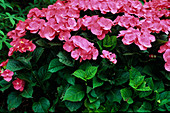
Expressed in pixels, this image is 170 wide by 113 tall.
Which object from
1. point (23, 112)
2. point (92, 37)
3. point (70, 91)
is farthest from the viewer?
point (23, 112)

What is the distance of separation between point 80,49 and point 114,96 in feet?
2.10

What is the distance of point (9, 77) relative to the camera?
1774 mm

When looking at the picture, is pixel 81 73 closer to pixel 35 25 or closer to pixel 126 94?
pixel 126 94

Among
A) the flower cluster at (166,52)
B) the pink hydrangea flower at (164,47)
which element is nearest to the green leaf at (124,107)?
the flower cluster at (166,52)

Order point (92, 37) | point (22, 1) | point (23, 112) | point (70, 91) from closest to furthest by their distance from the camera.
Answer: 1. point (70, 91)
2. point (92, 37)
3. point (23, 112)
4. point (22, 1)

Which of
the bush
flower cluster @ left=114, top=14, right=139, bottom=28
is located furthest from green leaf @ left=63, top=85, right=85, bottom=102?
flower cluster @ left=114, top=14, right=139, bottom=28

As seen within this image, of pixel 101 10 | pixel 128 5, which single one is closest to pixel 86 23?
pixel 101 10

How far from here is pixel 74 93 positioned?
1691 millimetres

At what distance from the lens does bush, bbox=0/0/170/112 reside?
1.67 m

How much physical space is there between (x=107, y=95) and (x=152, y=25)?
1.02 meters

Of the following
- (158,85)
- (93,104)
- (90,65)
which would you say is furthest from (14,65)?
(158,85)

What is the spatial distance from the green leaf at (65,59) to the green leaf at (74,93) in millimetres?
263

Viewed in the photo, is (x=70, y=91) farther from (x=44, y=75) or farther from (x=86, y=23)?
(x=86, y=23)

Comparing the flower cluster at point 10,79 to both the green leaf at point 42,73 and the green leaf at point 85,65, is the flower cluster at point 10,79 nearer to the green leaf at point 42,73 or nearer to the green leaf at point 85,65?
the green leaf at point 42,73
